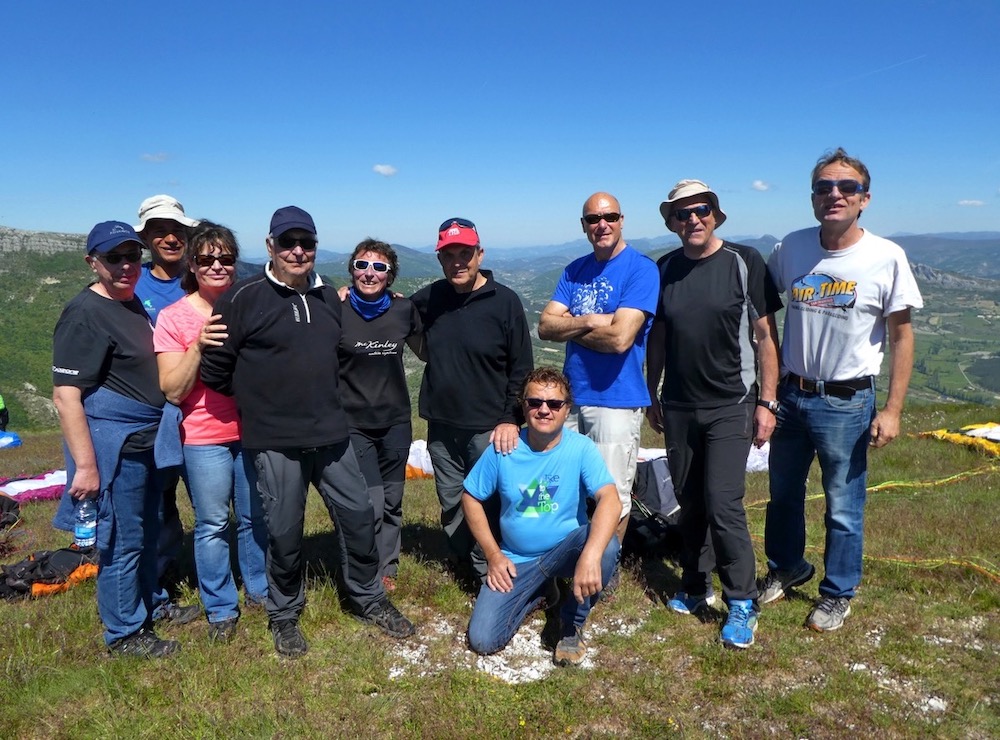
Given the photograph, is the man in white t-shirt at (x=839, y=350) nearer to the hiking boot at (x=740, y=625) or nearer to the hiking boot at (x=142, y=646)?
the hiking boot at (x=740, y=625)

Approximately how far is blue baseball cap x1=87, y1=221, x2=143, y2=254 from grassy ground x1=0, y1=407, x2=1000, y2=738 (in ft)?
9.57

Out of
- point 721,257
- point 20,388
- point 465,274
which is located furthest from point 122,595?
point 20,388

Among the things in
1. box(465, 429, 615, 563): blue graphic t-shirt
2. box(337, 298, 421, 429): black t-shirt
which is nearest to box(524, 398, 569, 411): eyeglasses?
box(465, 429, 615, 563): blue graphic t-shirt

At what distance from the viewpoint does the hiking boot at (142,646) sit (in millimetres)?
4500

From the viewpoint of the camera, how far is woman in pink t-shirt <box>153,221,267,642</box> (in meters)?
4.31

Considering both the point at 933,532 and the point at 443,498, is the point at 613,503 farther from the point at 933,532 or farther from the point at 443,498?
the point at 933,532

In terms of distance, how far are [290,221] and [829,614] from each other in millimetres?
5131

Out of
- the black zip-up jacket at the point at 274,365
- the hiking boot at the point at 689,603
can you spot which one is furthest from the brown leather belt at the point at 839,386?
the black zip-up jacket at the point at 274,365

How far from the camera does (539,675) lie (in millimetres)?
4449

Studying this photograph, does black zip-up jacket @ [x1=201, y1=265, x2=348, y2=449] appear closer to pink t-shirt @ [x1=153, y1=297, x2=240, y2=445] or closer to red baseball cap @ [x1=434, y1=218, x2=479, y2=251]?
pink t-shirt @ [x1=153, y1=297, x2=240, y2=445]

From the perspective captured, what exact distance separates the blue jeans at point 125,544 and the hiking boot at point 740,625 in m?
4.44

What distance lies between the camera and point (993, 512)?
26.3 ft

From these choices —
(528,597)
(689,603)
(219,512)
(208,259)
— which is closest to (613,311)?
(528,597)

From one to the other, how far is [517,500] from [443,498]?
3.96 feet
